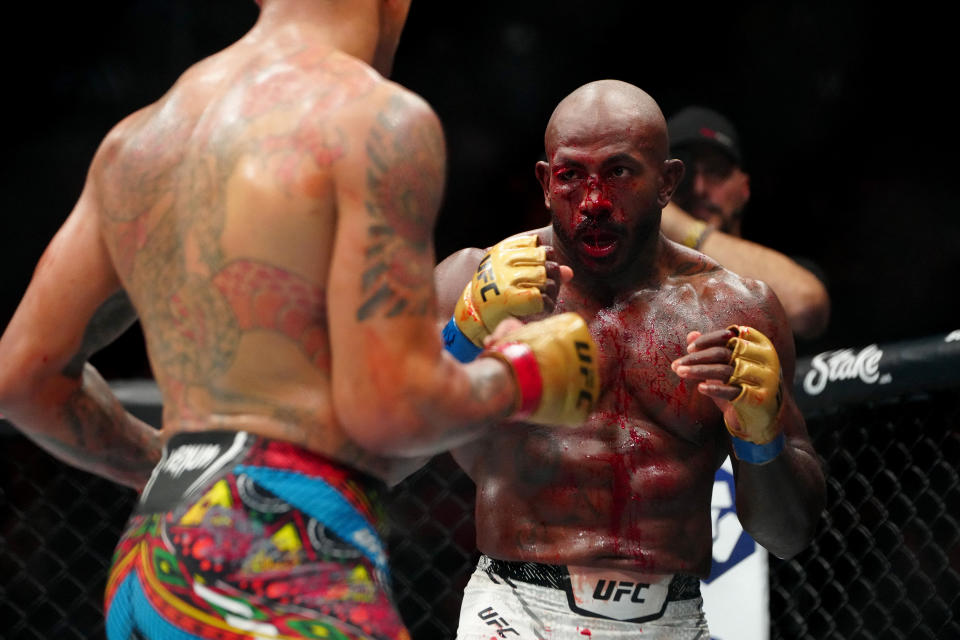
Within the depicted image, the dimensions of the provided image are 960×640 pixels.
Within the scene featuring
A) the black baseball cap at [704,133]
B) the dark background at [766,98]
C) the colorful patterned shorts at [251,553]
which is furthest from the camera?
the dark background at [766,98]

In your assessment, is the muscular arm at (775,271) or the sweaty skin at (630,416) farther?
the muscular arm at (775,271)

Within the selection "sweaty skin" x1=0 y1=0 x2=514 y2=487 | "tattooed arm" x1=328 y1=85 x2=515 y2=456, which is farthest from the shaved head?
"tattooed arm" x1=328 y1=85 x2=515 y2=456

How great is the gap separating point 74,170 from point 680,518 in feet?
9.91

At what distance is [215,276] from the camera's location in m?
1.22

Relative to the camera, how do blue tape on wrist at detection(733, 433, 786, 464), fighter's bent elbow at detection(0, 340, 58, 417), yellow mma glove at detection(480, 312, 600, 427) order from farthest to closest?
blue tape on wrist at detection(733, 433, 786, 464) → fighter's bent elbow at detection(0, 340, 58, 417) → yellow mma glove at detection(480, 312, 600, 427)

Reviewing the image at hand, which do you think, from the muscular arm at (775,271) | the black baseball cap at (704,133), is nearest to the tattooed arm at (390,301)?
the muscular arm at (775,271)

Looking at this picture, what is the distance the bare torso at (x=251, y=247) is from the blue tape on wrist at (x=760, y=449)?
26.8 inches

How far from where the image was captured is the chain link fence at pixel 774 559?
2.96 metres

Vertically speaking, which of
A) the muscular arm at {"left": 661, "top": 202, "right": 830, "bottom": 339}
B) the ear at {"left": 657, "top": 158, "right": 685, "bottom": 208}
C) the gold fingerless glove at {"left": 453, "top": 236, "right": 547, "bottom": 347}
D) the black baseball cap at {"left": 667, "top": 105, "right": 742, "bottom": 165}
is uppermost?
the black baseball cap at {"left": 667, "top": 105, "right": 742, "bottom": 165}

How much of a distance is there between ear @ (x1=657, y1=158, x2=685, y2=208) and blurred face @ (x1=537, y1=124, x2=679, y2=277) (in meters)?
0.03

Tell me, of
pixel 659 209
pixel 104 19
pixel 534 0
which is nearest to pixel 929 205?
pixel 534 0

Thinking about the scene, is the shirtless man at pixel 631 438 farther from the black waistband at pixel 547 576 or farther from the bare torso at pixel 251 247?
the bare torso at pixel 251 247

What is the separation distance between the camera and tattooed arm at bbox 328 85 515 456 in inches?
45.7

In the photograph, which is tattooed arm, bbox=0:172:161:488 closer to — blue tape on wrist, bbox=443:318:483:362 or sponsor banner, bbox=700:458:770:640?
blue tape on wrist, bbox=443:318:483:362
